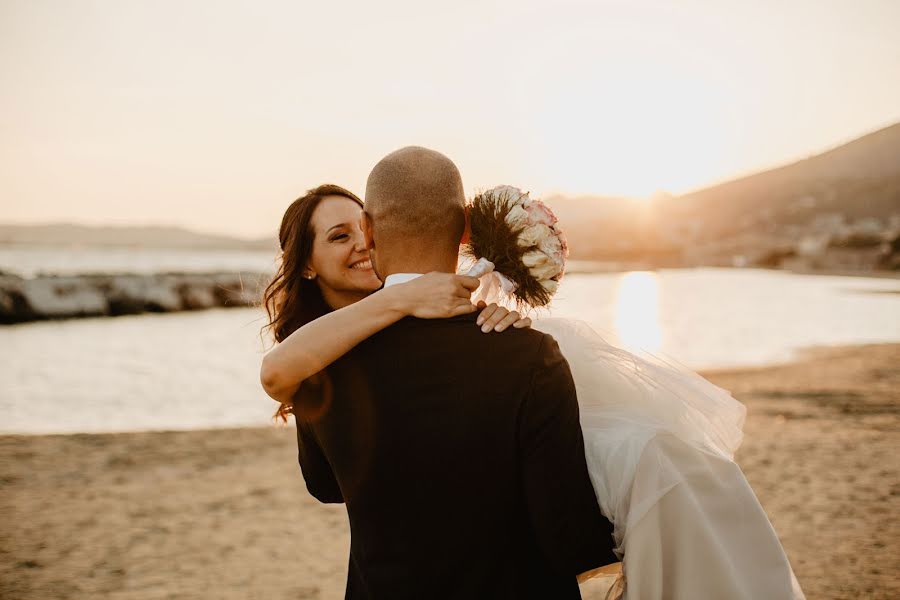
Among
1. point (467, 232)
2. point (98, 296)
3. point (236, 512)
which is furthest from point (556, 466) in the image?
point (98, 296)

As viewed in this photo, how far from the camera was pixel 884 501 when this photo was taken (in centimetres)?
709

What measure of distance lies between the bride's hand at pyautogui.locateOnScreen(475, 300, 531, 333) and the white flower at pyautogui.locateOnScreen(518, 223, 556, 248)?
36cm

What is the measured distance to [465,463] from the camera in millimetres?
1775

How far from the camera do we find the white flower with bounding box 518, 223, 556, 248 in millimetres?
2115

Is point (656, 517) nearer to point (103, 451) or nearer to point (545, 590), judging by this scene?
point (545, 590)

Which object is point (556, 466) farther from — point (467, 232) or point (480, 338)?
point (467, 232)

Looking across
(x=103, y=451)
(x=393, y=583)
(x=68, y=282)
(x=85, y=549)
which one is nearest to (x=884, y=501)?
(x=393, y=583)

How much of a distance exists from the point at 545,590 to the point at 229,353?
18203 mm

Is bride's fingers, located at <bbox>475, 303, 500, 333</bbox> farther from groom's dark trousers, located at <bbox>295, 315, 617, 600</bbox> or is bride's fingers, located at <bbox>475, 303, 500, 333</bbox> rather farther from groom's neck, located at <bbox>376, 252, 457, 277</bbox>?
groom's neck, located at <bbox>376, 252, 457, 277</bbox>

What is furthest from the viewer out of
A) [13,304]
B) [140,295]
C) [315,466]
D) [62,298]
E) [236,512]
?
[140,295]

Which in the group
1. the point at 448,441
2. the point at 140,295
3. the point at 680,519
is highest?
the point at 140,295

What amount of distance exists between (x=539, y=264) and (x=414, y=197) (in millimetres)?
511

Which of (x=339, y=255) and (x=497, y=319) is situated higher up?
(x=339, y=255)

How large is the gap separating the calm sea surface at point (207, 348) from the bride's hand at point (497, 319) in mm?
571
